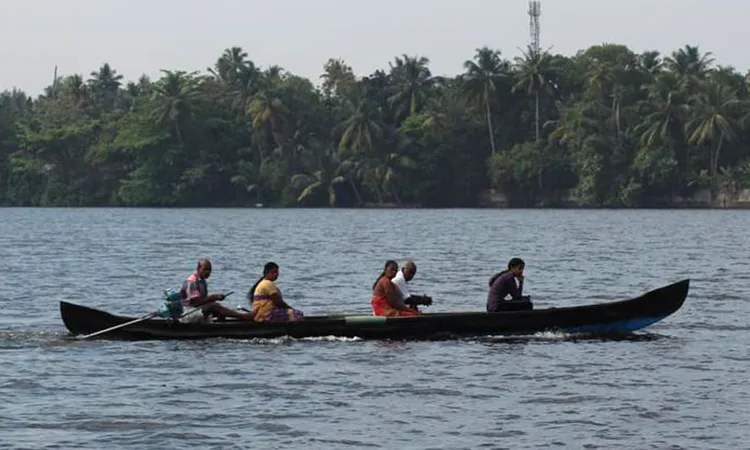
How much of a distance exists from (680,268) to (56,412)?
33.7 m

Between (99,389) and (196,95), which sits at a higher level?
(196,95)

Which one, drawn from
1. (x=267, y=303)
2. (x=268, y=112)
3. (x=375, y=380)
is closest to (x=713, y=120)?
(x=268, y=112)

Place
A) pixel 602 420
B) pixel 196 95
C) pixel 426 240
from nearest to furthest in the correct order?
pixel 602 420 → pixel 426 240 → pixel 196 95

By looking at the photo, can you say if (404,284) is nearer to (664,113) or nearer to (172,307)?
(172,307)

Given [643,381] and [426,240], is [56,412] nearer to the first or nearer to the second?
[643,381]

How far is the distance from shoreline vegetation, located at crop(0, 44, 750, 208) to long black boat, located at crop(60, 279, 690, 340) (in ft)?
290

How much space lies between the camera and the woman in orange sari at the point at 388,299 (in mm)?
26234

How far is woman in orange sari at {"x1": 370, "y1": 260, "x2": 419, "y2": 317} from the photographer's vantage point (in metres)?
26.2

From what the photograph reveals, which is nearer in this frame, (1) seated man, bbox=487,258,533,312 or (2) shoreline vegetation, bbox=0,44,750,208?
(1) seated man, bbox=487,258,533,312

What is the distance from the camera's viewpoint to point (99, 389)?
21516 mm

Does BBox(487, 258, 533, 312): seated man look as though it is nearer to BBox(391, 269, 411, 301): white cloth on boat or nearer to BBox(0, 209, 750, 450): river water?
BBox(0, 209, 750, 450): river water

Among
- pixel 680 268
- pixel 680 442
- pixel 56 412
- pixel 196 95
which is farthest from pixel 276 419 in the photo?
pixel 196 95

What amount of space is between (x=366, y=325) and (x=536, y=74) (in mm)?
99970

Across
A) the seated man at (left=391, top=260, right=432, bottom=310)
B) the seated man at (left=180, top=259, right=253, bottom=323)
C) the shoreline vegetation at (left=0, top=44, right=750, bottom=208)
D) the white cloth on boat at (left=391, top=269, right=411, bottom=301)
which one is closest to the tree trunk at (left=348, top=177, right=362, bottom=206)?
the shoreline vegetation at (left=0, top=44, right=750, bottom=208)
